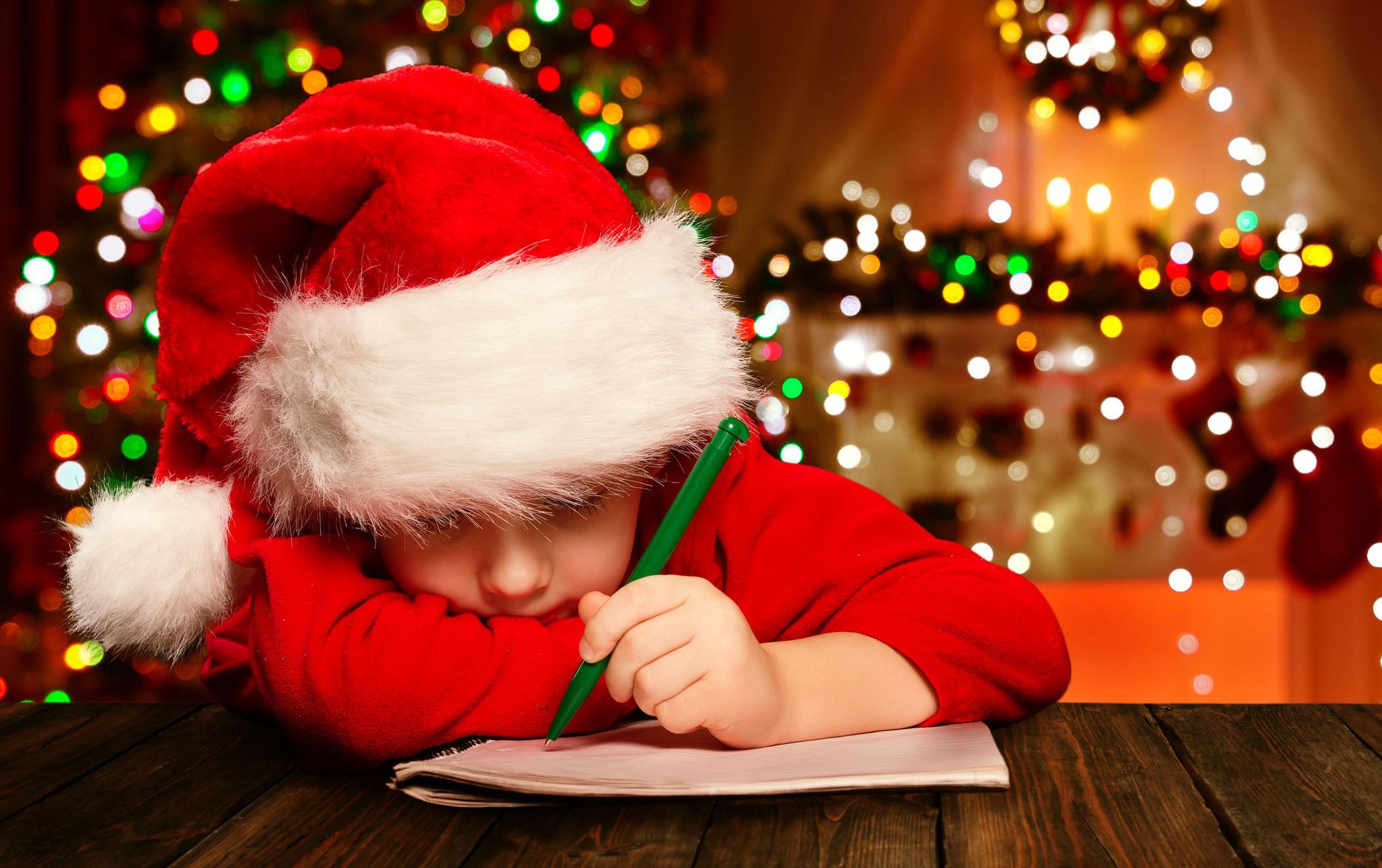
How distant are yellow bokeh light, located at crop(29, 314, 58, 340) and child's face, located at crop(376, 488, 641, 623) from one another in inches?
64.4

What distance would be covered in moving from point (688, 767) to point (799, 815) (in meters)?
0.06

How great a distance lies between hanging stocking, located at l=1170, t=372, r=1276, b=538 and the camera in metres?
2.65

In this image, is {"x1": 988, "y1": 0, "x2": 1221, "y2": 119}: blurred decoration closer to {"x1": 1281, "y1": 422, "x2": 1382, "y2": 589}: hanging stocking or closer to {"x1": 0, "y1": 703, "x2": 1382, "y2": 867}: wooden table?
{"x1": 1281, "y1": 422, "x2": 1382, "y2": 589}: hanging stocking

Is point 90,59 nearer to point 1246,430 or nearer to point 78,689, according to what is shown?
point 78,689

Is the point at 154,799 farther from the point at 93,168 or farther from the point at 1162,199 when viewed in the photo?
the point at 1162,199

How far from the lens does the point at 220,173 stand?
61 centimetres

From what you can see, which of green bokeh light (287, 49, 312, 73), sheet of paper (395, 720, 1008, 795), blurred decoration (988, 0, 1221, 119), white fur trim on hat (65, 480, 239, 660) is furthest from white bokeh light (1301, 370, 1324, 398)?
white fur trim on hat (65, 480, 239, 660)

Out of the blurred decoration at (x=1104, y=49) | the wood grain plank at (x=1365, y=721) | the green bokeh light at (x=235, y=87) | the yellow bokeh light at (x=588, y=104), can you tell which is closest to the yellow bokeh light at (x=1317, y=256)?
the blurred decoration at (x=1104, y=49)

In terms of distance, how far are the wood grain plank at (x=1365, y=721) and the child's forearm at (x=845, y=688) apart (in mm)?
253

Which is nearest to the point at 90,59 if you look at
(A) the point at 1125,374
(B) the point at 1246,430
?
(A) the point at 1125,374

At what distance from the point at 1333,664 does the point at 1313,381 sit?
683 mm

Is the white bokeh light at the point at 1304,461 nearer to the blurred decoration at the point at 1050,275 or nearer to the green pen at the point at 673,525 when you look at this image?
the blurred decoration at the point at 1050,275

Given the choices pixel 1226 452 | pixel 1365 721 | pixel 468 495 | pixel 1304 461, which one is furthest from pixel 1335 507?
pixel 468 495

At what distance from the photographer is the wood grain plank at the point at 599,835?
1.57 ft
